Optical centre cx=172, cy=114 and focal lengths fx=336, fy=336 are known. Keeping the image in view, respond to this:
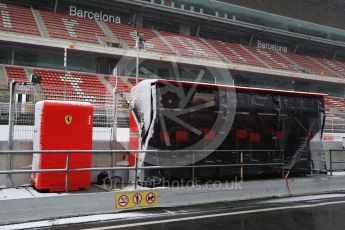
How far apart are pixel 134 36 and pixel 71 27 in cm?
542

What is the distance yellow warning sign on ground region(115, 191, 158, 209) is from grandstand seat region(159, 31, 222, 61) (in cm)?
→ 2243

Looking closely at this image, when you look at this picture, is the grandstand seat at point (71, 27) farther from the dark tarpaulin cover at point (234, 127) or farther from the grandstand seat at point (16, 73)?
the dark tarpaulin cover at point (234, 127)

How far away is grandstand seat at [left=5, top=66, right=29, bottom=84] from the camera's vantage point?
21.1 meters

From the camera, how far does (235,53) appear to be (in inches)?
1330

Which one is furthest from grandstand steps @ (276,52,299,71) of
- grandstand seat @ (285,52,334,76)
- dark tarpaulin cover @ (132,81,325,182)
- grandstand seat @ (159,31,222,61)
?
dark tarpaulin cover @ (132,81,325,182)

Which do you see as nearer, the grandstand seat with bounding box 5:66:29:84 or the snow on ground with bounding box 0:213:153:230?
the snow on ground with bounding box 0:213:153:230

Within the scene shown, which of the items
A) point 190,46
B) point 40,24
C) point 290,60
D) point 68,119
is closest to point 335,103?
point 290,60

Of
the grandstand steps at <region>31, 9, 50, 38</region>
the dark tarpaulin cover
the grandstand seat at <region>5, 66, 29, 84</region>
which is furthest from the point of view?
the grandstand steps at <region>31, 9, 50, 38</region>

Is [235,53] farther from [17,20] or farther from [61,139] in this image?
[61,139]

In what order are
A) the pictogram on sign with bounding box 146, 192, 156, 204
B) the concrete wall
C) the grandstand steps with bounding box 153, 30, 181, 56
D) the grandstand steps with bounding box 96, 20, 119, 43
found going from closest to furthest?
the pictogram on sign with bounding box 146, 192, 156, 204
the concrete wall
the grandstand steps with bounding box 96, 20, 119, 43
the grandstand steps with bounding box 153, 30, 181, 56

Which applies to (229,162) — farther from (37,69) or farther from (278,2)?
(278,2)

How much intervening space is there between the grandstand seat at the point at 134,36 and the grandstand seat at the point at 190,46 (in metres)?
1.18

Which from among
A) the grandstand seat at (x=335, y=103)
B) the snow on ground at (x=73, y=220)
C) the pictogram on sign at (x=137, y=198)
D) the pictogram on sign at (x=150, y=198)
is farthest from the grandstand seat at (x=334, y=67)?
the snow on ground at (x=73, y=220)

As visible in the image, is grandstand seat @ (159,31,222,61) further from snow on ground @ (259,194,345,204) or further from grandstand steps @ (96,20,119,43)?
snow on ground @ (259,194,345,204)
